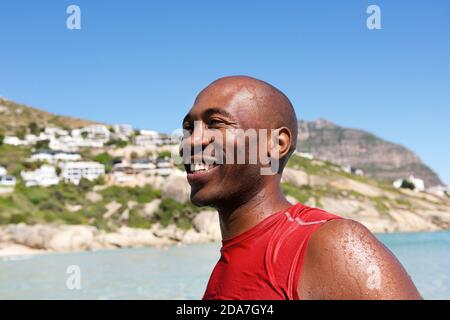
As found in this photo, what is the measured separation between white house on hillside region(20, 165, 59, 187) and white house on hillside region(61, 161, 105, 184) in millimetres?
2109

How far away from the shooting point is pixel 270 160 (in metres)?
1.76

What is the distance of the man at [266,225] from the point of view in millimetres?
1406

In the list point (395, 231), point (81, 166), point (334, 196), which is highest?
point (81, 166)

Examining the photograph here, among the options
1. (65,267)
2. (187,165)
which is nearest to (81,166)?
(65,267)

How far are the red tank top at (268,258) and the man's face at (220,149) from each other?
142 millimetres

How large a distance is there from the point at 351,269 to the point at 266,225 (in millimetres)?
361

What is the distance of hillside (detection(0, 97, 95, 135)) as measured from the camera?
120m

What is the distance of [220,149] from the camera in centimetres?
175

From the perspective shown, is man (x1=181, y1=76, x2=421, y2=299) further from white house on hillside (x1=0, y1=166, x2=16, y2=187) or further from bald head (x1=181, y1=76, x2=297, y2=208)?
white house on hillside (x1=0, y1=166, x2=16, y2=187)

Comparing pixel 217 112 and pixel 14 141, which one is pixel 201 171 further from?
pixel 14 141

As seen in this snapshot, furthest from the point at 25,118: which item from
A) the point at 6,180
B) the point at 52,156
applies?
the point at 6,180

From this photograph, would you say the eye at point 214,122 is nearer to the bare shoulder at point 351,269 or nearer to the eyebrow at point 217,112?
the eyebrow at point 217,112
